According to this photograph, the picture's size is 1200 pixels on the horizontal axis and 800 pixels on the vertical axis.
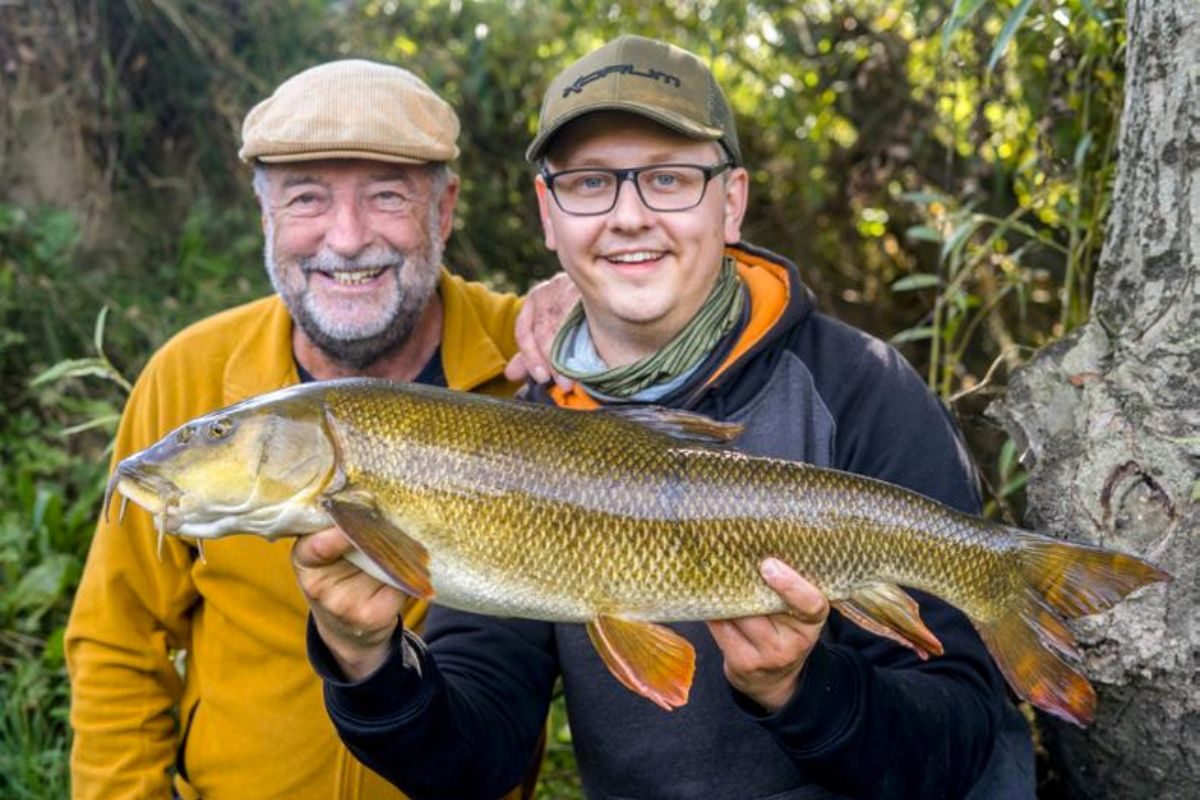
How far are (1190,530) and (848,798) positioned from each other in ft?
3.06

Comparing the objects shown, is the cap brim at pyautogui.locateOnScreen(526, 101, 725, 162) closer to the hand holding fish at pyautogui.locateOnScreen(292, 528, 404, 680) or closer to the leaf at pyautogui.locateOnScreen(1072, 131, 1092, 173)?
the hand holding fish at pyautogui.locateOnScreen(292, 528, 404, 680)

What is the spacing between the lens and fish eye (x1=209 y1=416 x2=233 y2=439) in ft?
7.95

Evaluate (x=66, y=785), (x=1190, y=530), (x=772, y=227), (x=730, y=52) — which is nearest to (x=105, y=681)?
(x=66, y=785)

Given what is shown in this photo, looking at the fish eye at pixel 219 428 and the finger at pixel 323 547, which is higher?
the fish eye at pixel 219 428

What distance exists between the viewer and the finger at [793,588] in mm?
2445

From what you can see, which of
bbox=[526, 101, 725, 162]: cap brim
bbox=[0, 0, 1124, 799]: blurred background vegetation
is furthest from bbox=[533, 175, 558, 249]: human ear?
bbox=[0, 0, 1124, 799]: blurred background vegetation

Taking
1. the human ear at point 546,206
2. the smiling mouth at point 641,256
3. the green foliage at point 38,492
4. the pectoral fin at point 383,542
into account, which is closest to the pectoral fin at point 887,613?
the pectoral fin at point 383,542

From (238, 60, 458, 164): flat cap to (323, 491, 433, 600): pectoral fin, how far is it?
59.5 inches

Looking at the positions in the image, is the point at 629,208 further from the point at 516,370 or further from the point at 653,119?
the point at 516,370

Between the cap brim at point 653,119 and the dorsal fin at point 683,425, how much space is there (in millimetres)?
700

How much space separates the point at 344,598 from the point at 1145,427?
1.77 metres

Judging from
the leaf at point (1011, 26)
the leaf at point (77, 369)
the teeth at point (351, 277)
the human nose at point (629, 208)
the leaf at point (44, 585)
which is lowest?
the leaf at point (44, 585)

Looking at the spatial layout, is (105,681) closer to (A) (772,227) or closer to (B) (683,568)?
(B) (683,568)

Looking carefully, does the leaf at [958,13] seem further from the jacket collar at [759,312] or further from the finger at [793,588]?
the finger at [793,588]
